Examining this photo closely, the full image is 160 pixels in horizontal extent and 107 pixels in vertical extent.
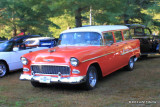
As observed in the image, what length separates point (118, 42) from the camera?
769 centimetres

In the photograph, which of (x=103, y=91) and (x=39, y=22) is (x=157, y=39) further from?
(x=39, y=22)

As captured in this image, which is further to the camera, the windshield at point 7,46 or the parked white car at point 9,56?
the windshield at point 7,46

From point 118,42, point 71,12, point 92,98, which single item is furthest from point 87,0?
point 92,98

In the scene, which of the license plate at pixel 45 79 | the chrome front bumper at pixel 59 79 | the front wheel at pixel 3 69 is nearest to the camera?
the chrome front bumper at pixel 59 79

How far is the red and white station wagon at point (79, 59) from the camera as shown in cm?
549

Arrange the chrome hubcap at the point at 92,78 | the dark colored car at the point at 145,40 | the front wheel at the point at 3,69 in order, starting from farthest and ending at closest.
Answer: the dark colored car at the point at 145,40
the front wheel at the point at 3,69
the chrome hubcap at the point at 92,78

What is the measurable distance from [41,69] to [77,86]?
121 cm

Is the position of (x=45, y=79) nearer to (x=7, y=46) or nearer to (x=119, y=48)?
(x=119, y=48)

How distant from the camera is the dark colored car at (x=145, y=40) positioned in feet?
36.8

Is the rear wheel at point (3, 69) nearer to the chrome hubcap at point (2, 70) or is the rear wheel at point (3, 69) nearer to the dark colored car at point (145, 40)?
the chrome hubcap at point (2, 70)

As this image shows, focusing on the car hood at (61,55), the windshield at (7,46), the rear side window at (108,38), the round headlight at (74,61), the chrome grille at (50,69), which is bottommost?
the chrome grille at (50,69)

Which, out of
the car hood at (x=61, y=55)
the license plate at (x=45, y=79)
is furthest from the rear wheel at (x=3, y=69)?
the license plate at (x=45, y=79)

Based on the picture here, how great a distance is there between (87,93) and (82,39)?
76.8 inches

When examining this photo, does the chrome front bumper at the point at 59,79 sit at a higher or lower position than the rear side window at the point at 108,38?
lower
